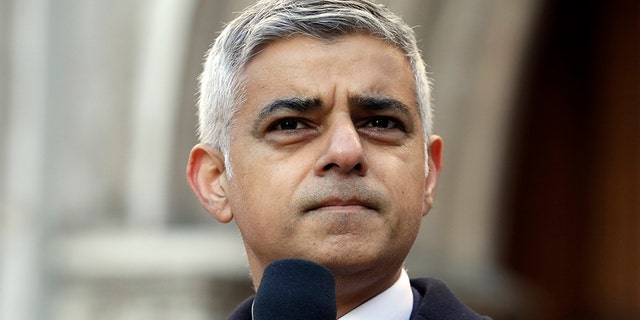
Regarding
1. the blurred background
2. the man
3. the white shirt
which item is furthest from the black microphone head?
the blurred background

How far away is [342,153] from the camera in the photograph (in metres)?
2.45

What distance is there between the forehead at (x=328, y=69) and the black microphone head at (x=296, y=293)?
445 mm

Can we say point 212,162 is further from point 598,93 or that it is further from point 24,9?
point 598,93

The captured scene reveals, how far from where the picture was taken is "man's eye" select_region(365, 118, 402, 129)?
2.60 metres

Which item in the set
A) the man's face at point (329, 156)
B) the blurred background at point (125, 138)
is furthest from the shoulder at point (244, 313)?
the blurred background at point (125, 138)

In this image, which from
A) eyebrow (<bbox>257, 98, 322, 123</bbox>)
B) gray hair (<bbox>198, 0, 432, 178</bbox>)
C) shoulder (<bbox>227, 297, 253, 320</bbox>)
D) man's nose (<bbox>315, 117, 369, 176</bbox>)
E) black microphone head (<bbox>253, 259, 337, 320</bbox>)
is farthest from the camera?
shoulder (<bbox>227, 297, 253, 320</bbox>)

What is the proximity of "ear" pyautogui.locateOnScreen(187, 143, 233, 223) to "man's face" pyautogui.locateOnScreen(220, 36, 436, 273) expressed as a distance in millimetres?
72

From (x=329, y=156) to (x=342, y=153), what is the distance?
30 mm

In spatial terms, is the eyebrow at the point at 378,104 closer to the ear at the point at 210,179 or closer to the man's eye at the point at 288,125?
the man's eye at the point at 288,125

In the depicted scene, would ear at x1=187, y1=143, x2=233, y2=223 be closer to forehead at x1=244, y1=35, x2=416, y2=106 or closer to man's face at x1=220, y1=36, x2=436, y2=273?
man's face at x1=220, y1=36, x2=436, y2=273

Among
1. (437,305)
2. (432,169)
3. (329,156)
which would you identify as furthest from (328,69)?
(437,305)

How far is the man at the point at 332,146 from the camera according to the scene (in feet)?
8.11

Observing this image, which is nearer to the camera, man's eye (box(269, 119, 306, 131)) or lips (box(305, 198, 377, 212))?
lips (box(305, 198, 377, 212))

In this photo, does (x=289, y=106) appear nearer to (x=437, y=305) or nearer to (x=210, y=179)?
(x=210, y=179)
